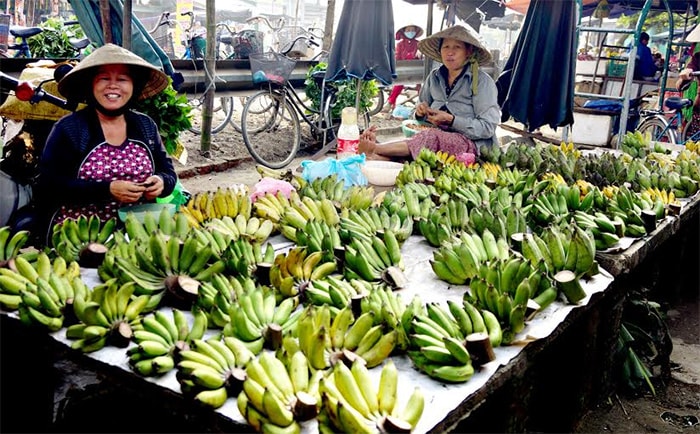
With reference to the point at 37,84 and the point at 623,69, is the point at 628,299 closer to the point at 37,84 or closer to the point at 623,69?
the point at 37,84

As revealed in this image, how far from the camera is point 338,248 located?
2674 mm

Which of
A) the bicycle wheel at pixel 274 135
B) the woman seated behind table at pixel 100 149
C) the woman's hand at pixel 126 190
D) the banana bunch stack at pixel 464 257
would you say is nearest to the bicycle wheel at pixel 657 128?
the bicycle wheel at pixel 274 135

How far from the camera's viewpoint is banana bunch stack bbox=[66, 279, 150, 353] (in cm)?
190

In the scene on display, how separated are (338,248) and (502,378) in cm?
96

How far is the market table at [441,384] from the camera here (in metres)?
1.78

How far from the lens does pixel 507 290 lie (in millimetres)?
2410

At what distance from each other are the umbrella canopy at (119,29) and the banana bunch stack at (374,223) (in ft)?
10.5

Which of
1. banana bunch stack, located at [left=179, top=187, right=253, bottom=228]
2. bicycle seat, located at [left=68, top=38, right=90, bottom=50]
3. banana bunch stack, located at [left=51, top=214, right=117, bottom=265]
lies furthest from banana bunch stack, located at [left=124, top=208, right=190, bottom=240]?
bicycle seat, located at [left=68, top=38, right=90, bottom=50]

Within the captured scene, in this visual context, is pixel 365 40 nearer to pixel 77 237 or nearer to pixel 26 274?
pixel 77 237

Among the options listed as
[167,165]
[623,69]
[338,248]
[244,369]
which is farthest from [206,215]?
[623,69]

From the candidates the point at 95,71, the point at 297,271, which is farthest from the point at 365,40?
the point at 297,271

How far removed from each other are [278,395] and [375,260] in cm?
114

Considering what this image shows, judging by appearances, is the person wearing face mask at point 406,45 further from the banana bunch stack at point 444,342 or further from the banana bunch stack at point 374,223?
the banana bunch stack at point 444,342

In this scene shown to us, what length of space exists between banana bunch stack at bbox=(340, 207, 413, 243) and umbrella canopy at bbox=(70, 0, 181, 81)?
3193mm
